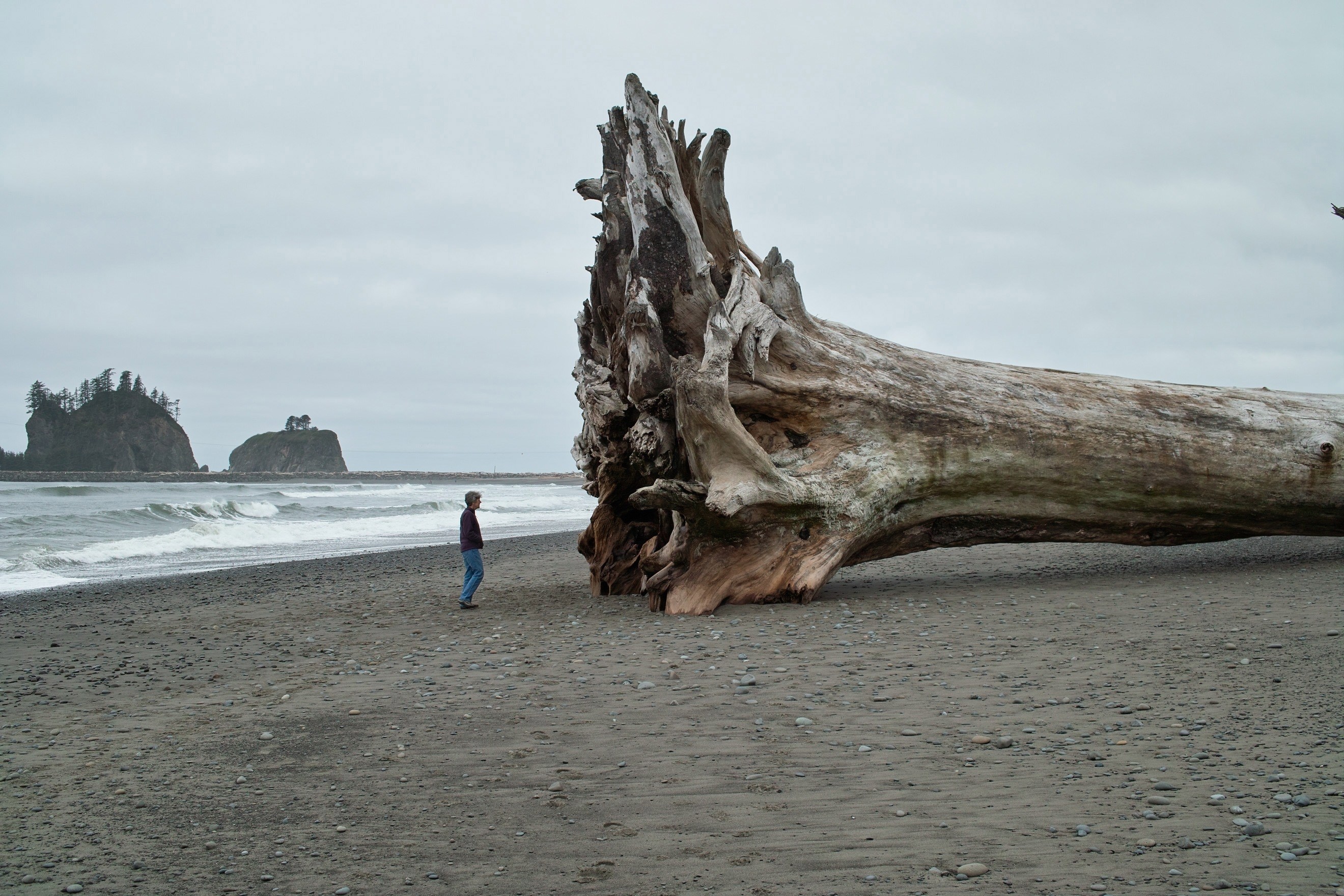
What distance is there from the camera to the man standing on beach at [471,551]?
9.26 meters

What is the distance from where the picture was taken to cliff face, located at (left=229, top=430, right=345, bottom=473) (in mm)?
120062

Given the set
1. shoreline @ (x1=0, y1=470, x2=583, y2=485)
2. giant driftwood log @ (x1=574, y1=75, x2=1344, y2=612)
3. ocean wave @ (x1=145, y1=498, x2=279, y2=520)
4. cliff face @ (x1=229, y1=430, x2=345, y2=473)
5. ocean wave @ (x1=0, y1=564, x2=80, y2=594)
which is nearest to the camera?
giant driftwood log @ (x1=574, y1=75, x2=1344, y2=612)

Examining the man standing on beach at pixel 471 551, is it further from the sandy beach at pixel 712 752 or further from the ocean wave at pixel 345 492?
the ocean wave at pixel 345 492

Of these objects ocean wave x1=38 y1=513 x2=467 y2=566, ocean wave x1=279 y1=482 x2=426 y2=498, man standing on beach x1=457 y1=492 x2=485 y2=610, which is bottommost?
ocean wave x1=38 y1=513 x2=467 y2=566

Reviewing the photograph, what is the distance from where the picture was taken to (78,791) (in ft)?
13.1

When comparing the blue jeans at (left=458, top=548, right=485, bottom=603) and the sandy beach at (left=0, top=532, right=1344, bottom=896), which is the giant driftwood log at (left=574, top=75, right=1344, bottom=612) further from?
the blue jeans at (left=458, top=548, right=485, bottom=603)

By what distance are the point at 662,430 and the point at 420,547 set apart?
12547 millimetres

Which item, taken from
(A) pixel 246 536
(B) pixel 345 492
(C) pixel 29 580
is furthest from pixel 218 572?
(B) pixel 345 492

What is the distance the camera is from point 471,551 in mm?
9453

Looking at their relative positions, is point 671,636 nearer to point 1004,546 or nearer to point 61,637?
point 61,637

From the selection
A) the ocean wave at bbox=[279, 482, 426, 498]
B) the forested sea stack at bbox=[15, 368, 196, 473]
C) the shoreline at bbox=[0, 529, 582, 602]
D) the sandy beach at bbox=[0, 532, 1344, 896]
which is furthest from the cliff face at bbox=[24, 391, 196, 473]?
the sandy beach at bbox=[0, 532, 1344, 896]

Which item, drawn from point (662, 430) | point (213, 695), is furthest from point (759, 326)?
point (213, 695)

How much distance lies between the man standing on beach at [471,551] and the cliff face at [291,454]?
117239 millimetres

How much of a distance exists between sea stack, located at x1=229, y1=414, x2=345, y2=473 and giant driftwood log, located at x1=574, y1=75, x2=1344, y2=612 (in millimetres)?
118684
